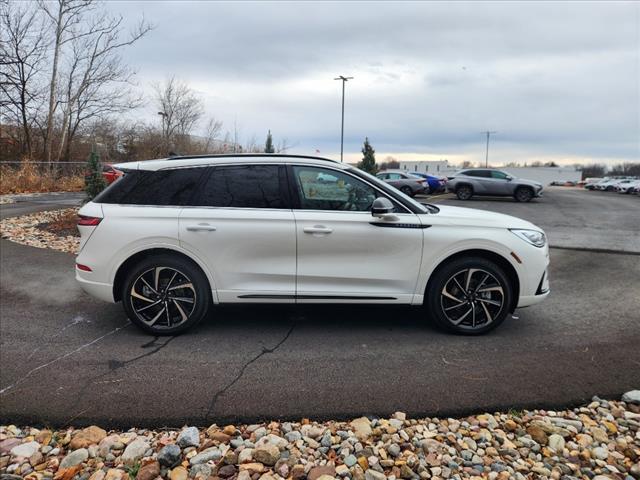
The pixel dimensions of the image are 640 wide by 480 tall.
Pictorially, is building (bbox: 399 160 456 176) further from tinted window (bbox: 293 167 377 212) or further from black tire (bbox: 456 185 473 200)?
tinted window (bbox: 293 167 377 212)

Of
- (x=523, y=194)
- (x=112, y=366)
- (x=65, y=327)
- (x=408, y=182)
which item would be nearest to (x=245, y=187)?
(x=112, y=366)

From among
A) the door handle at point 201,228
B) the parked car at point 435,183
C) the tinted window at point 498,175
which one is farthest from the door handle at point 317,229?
the parked car at point 435,183

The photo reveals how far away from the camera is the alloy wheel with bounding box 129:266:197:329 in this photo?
4.07m

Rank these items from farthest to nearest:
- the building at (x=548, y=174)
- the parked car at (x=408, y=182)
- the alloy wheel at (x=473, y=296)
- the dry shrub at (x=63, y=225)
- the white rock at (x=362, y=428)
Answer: the building at (x=548, y=174) < the parked car at (x=408, y=182) < the dry shrub at (x=63, y=225) < the alloy wheel at (x=473, y=296) < the white rock at (x=362, y=428)

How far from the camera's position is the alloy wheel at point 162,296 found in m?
4.07

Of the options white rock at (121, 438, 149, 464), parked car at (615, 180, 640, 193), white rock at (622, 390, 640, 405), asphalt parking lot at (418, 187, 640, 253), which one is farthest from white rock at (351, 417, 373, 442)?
parked car at (615, 180, 640, 193)

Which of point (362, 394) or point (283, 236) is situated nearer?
point (362, 394)

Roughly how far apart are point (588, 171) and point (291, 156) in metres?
115

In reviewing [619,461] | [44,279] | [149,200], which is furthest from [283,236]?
[44,279]

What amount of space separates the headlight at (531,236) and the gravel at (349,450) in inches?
68.5

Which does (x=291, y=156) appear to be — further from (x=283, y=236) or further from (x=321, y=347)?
(x=321, y=347)

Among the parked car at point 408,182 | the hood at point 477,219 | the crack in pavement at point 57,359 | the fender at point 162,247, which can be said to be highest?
the parked car at point 408,182

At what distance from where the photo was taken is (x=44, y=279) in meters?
6.10

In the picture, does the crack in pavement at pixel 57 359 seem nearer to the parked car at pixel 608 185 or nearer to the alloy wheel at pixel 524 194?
the alloy wheel at pixel 524 194
